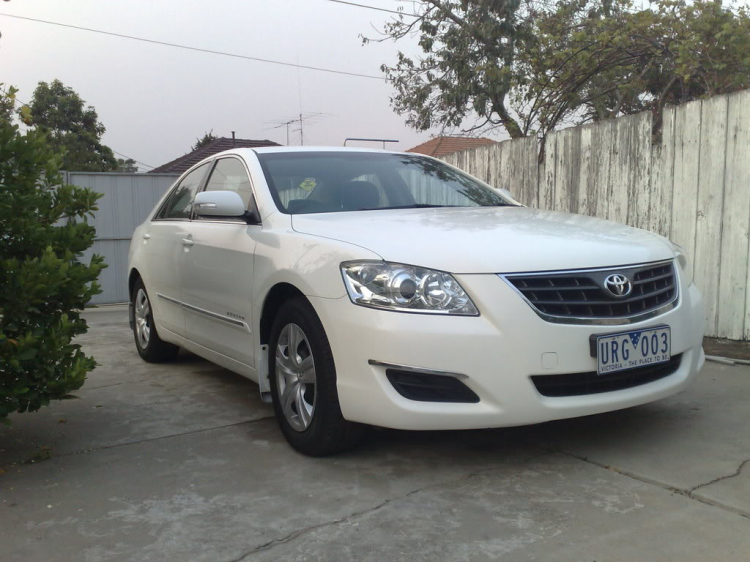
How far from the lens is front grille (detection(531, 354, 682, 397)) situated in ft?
10.1

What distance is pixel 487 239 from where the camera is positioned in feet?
10.6

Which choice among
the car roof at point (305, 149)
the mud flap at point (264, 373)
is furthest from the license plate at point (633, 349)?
the car roof at point (305, 149)

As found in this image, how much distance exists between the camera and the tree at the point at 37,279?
10.8 feet

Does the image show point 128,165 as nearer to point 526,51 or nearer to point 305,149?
point 526,51

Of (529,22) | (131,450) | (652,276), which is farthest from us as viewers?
(529,22)

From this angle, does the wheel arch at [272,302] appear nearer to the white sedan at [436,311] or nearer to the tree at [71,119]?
the white sedan at [436,311]

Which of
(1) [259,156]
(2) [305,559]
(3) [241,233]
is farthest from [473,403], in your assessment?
(1) [259,156]

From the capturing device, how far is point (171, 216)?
5535 millimetres

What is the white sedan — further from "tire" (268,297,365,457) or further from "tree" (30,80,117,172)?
"tree" (30,80,117,172)

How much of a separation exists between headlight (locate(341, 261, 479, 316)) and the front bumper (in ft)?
0.11

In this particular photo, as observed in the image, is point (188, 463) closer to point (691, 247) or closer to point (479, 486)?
point (479, 486)

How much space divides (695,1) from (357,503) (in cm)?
1375

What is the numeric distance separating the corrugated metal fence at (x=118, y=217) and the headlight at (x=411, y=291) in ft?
37.0

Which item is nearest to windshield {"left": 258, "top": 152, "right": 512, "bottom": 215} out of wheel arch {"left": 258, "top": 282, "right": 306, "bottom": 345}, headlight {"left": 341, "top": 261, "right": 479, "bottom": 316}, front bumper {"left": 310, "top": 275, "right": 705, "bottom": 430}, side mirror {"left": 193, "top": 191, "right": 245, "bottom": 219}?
→ side mirror {"left": 193, "top": 191, "right": 245, "bottom": 219}
